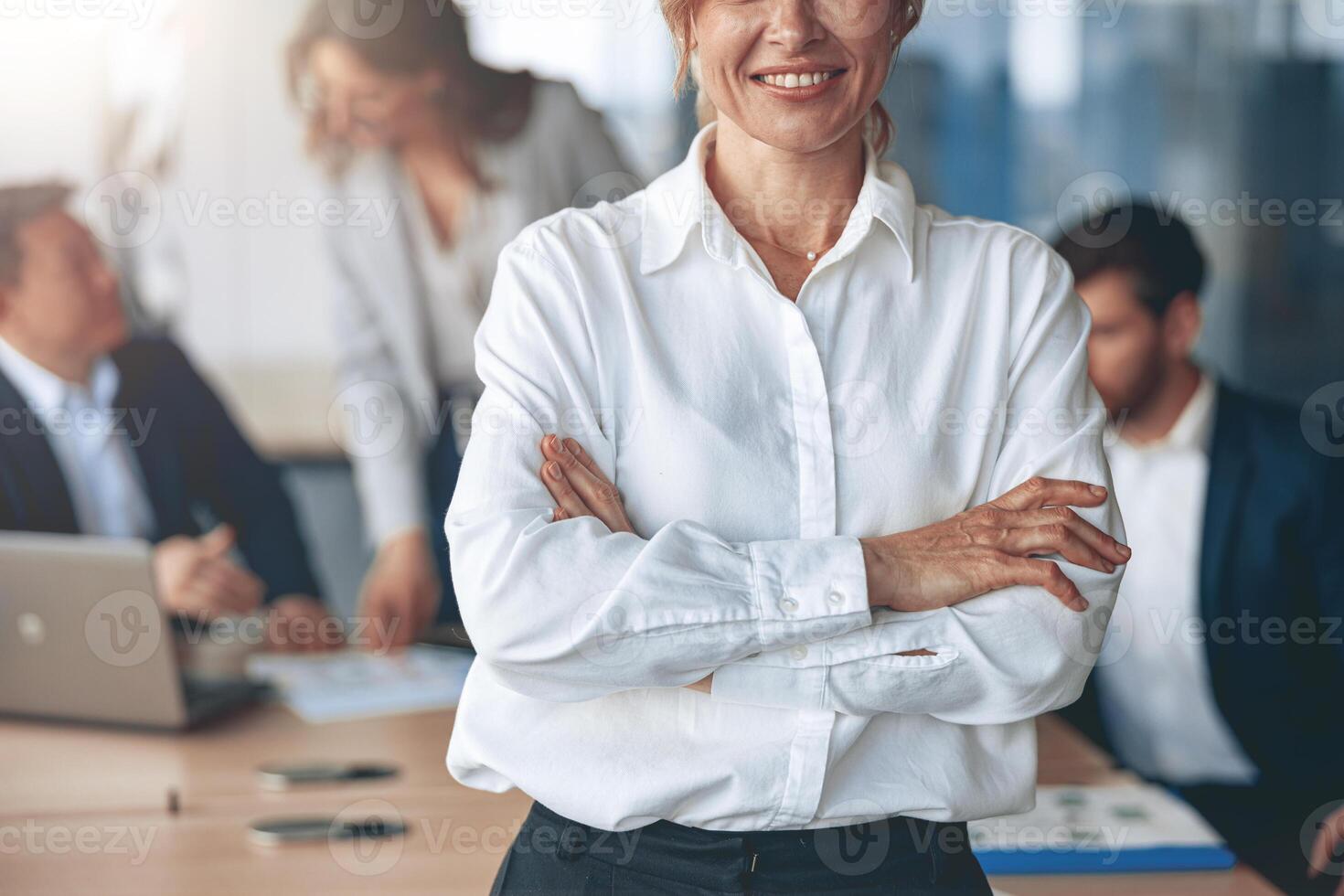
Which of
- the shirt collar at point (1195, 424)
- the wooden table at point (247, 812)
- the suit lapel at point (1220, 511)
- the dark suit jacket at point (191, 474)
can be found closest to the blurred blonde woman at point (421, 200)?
the dark suit jacket at point (191, 474)

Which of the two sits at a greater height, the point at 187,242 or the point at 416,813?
the point at 187,242

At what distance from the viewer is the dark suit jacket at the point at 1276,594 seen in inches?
112

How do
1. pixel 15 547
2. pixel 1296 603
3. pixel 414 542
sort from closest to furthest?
pixel 15 547, pixel 1296 603, pixel 414 542

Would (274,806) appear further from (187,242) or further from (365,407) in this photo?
(187,242)


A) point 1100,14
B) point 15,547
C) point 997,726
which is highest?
point 1100,14

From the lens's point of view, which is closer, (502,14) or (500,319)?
(500,319)

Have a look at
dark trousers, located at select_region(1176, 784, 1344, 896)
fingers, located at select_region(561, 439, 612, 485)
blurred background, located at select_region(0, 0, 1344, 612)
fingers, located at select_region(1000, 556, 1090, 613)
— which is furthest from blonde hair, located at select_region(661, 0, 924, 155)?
blurred background, located at select_region(0, 0, 1344, 612)

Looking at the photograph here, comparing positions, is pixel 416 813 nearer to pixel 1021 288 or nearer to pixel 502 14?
pixel 1021 288

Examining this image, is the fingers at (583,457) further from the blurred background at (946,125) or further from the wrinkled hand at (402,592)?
the blurred background at (946,125)

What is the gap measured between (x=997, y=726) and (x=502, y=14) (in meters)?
3.38

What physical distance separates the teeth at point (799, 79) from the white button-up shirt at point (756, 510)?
5.4 inches

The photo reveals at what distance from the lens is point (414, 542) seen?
3820 mm

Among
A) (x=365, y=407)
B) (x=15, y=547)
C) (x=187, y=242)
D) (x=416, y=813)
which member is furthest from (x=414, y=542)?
(x=416, y=813)

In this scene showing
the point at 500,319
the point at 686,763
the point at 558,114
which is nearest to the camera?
the point at 686,763
